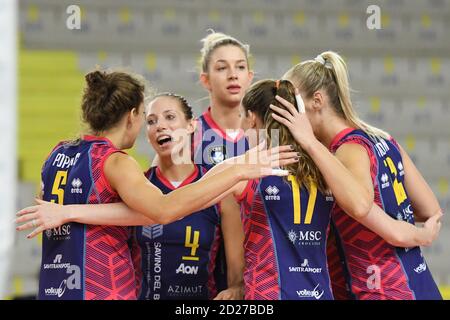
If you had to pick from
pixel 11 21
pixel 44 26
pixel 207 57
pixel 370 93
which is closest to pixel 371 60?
pixel 370 93

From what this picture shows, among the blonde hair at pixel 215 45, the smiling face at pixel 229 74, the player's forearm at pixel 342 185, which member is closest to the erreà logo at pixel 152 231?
the player's forearm at pixel 342 185

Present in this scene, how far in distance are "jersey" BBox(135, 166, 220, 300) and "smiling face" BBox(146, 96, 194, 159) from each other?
0.17m

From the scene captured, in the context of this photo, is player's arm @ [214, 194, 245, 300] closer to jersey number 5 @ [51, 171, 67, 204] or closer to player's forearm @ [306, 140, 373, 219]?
player's forearm @ [306, 140, 373, 219]

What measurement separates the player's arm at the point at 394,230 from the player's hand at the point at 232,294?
0.61 m

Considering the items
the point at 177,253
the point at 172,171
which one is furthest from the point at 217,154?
the point at 177,253

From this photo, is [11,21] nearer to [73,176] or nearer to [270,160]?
[73,176]

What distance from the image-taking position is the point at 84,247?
119 inches

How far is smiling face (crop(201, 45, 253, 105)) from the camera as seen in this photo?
4.25 m

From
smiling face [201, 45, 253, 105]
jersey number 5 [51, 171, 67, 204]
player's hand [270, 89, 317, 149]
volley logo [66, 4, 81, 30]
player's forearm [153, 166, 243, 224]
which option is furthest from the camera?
smiling face [201, 45, 253, 105]

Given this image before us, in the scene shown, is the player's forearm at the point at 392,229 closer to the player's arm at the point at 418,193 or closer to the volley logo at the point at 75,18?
the player's arm at the point at 418,193

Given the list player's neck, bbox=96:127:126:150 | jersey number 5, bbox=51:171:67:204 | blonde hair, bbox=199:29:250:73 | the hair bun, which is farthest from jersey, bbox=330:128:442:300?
blonde hair, bbox=199:29:250:73

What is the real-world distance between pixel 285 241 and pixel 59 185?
2.97 feet

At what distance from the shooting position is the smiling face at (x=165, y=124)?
3.53 m
